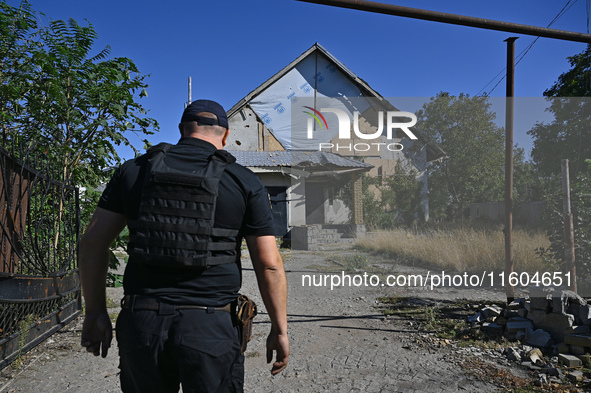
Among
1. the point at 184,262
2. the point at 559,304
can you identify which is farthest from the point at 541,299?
the point at 184,262

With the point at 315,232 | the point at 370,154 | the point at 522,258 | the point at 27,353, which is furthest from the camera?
the point at 315,232

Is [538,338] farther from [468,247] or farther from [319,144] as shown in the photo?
[319,144]

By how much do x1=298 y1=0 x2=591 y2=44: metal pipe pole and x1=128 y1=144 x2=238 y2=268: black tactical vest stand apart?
253 cm

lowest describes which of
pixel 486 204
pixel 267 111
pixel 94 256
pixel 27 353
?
pixel 27 353

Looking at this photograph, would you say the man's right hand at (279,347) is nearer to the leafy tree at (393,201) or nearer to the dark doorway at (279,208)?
the leafy tree at (393,201)

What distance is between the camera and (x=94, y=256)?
202 cm

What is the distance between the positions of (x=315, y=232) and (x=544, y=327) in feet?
30.1

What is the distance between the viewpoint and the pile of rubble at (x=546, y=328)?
411cm

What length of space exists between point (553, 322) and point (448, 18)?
3637 mm

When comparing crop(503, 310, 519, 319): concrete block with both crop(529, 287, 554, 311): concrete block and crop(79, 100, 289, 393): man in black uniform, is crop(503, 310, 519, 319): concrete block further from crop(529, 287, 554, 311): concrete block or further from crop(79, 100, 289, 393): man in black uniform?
crop(79, 100, 289, 393): man in black uniform

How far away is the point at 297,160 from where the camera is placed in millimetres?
16953

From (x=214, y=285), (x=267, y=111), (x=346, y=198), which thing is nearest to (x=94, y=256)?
(x=214, y=285)

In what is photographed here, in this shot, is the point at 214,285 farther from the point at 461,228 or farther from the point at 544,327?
the point at 461,228

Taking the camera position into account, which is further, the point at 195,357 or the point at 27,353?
the point at 27,353
